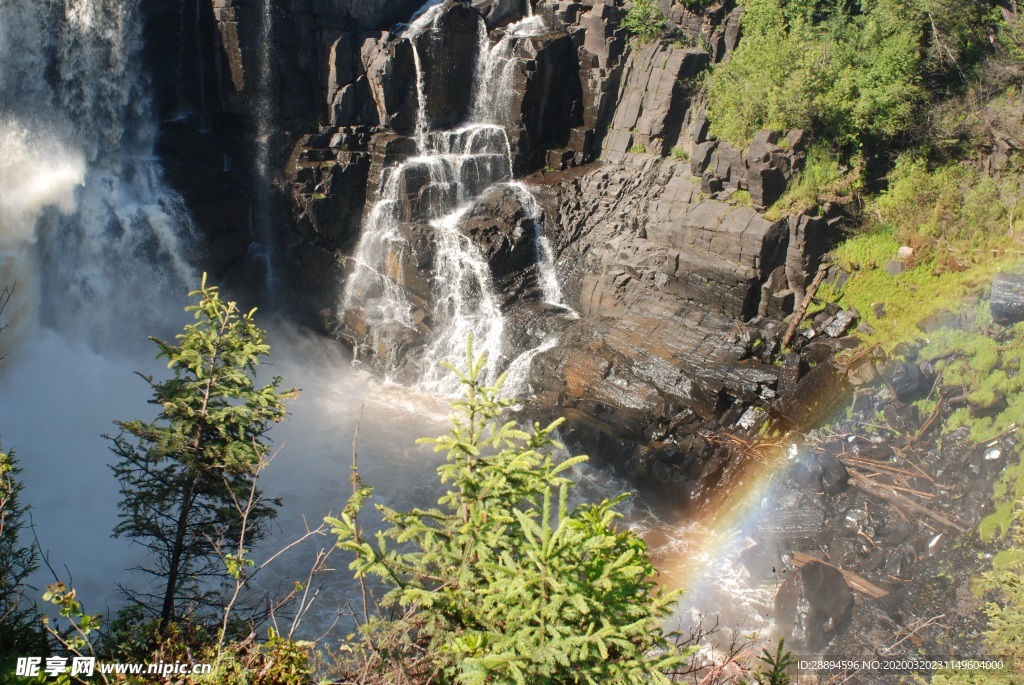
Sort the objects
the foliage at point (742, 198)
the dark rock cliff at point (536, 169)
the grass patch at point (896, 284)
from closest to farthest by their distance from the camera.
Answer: the grass patch at point (896, 284) < the dark rock cliff at point (536, 169) < the foliage at point (742, 198)

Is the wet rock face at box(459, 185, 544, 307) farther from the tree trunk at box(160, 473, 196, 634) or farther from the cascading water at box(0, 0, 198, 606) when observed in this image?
the tree trunk at box(160, 473, 196, 634)

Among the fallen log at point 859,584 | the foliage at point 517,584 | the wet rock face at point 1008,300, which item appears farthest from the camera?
the wet rock face at point 1008,300

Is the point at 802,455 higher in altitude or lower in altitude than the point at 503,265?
lower

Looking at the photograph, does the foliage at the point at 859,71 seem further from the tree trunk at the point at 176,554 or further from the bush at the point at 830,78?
the tree trunk at the point at 176,554

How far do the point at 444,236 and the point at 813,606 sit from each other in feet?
50.2

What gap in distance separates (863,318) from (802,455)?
15.9 feet

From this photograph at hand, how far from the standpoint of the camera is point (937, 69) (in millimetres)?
21531

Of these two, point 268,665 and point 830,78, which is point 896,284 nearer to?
point 830,78

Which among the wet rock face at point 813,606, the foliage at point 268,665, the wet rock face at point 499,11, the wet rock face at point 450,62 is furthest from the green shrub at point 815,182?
the foliage at point 268,665

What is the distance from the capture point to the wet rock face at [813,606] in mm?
13156

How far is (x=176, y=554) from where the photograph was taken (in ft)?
30.2

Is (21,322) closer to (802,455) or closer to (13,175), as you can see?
(13,175)

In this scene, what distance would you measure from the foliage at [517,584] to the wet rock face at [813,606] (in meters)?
8.58

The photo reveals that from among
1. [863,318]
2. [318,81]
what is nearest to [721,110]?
[863,318]
